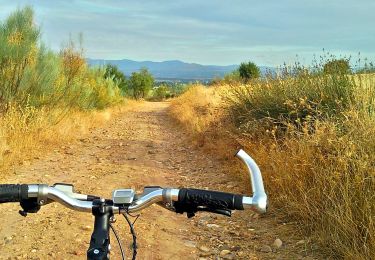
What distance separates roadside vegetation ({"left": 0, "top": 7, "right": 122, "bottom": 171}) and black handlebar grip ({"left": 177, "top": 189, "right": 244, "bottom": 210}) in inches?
274

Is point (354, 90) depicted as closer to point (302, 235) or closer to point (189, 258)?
point (302, 235)

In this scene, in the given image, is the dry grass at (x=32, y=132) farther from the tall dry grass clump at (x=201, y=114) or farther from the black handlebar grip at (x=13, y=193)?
the black handlebar grip at (x=13, y=193)

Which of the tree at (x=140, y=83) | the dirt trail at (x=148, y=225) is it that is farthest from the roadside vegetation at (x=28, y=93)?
the tree at (x=140, y=83)

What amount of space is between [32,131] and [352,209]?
7.74 metres

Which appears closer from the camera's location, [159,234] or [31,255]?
[31,255]

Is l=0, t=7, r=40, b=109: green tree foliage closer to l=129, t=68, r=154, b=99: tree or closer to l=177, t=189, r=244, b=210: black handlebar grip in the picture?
l=177, t=189, r=244, b=210: black handlebar grip

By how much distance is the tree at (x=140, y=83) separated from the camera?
147ft

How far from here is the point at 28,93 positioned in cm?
1108

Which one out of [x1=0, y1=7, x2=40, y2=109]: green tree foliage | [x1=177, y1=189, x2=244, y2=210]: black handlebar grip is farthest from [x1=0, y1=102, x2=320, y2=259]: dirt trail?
[x1=177, y1=189, x2=244, y2=210]: black handlebar grip

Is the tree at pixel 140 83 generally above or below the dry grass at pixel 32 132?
above

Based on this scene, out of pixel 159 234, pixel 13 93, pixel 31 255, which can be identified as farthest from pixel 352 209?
pixel 13 93

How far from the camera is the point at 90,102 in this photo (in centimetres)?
1828

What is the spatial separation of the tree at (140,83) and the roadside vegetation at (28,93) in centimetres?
3111

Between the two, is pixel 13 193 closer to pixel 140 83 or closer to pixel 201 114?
pixel 201 114
